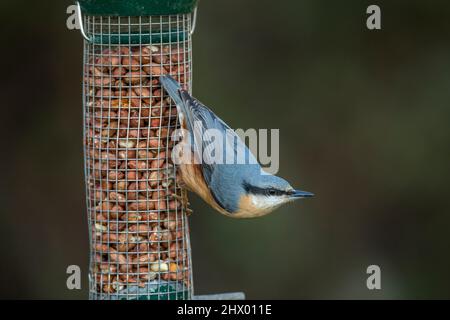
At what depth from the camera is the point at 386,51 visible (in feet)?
26.9

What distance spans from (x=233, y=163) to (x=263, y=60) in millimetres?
3583

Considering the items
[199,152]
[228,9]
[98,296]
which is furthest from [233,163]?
[228,9]

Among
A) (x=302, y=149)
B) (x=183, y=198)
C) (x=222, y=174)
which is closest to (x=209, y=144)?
(x=222, y=174)

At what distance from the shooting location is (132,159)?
4656mm

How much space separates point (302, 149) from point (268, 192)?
3.63 m

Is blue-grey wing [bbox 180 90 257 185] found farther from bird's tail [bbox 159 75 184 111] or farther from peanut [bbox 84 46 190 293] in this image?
peanut [bbox 84 46 190 293]

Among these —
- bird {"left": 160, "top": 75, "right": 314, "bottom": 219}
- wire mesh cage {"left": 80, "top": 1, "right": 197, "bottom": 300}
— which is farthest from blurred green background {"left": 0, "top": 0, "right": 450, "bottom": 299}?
bird {"left": 160, "top": 75, "right": 314, "bottom": 219}

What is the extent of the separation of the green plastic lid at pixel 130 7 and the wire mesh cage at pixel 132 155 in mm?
82

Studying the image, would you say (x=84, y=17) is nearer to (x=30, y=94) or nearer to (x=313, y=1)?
(x=30, y=94)

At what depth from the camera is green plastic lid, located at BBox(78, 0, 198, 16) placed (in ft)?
14.6

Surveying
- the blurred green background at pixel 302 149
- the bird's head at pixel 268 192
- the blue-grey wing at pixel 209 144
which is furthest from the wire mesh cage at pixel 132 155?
the blurred green background at pixel 302 149

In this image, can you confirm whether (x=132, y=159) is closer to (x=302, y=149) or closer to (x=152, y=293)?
(x=152, y=293)

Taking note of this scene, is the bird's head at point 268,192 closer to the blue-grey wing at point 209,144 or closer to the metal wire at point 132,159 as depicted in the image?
the blue-grey wing at point 209,144

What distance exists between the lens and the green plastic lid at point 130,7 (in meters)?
4.46
